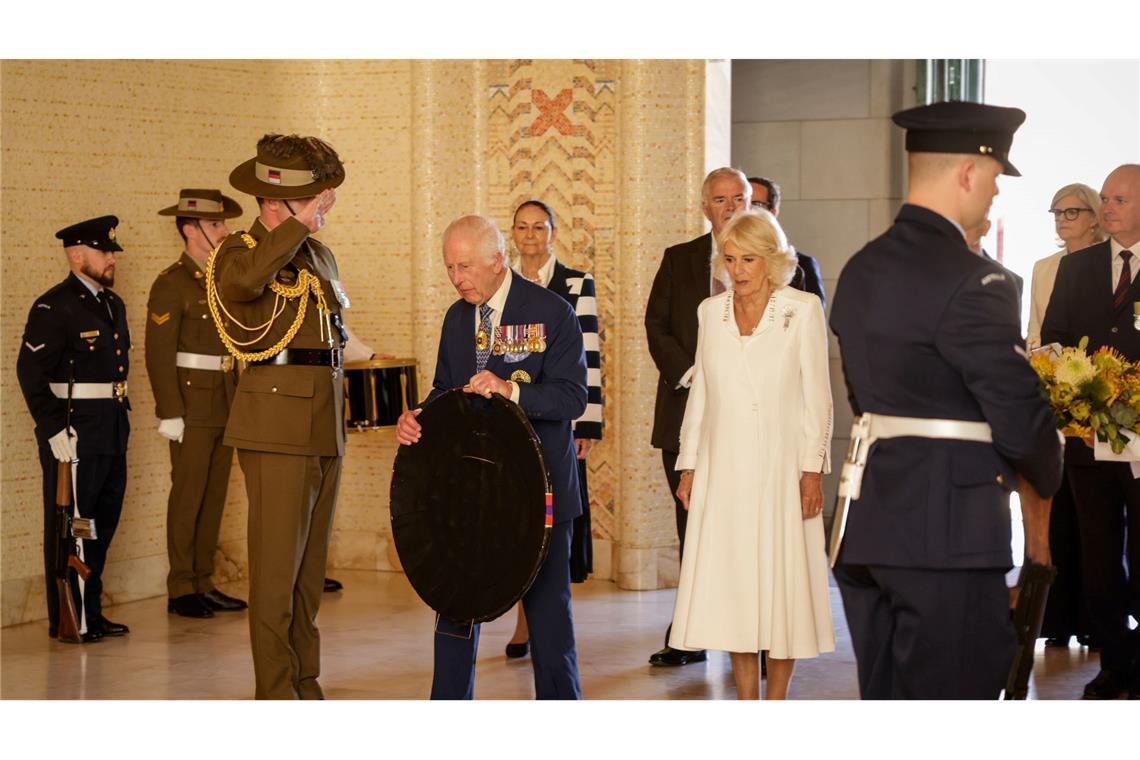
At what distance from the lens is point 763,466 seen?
16.5 feet

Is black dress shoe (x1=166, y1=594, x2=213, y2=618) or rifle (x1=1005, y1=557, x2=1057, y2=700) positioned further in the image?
black dress shoe (x1=166, y1=594, x2=213, y2=618)

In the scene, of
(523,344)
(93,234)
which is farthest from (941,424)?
(93,234)

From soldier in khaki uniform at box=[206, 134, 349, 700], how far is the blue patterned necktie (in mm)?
767

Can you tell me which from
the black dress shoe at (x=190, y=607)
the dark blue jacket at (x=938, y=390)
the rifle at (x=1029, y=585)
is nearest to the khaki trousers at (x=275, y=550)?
the black dress shoe at (x=190, y=607)

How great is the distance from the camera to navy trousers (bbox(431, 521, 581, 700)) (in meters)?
4.91

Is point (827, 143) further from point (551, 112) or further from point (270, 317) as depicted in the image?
point (270, 317)

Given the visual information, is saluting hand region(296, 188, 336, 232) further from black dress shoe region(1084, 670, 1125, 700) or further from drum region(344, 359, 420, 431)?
black dress shoe region(1084, 670, 1125, 700)

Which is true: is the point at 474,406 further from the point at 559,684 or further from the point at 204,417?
the point at 204,417

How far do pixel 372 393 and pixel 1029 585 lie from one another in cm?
405

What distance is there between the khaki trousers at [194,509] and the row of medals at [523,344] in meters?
3.17

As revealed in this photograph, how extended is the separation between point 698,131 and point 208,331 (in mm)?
2920

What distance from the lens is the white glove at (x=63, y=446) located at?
22.8ft

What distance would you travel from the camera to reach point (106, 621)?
23.2ft

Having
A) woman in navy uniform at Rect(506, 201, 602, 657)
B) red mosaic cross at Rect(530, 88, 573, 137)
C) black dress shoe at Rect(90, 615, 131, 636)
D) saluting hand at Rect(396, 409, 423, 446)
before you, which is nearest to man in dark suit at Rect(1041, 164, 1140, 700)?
woman in navy uniform at Rect(506, 201, 602, 657)
